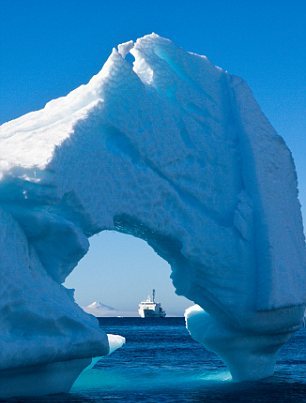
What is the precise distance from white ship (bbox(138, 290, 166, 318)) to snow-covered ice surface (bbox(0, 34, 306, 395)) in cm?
8315

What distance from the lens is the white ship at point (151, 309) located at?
10094cm

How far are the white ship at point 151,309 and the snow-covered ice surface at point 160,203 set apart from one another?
3274 inches

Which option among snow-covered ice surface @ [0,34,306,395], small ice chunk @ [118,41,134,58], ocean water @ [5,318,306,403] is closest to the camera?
snow-covered ice surface @ [0,34,306,395]

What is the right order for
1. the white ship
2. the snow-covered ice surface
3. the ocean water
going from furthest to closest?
1. the white ship
2. the ocean water
3. the snow-covered ice surface

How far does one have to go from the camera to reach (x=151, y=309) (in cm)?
10144

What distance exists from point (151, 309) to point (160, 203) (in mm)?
87151

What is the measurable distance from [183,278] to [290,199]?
10.1 feet

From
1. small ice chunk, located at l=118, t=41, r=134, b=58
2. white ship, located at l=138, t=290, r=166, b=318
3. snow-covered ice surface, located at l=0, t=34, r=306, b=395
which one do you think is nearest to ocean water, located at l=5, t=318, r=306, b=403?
snow-covered ice surface, located at l=0, t=34, r=306, b=395

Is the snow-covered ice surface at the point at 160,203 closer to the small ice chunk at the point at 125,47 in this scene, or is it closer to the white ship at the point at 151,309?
the small ice chunk at the point at 125,47

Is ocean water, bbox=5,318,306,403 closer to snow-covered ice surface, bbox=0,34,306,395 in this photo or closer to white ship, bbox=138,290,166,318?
snow-covered ice surface, bbox=0,34,306,395

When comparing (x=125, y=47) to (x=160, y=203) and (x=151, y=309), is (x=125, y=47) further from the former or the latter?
(x=151, y=309)

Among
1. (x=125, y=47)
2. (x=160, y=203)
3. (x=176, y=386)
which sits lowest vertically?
(x=176, y=386)

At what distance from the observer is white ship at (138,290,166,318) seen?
101 m

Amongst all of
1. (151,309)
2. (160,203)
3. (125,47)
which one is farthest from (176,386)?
(151,309)
